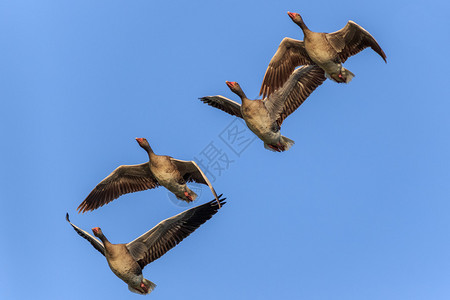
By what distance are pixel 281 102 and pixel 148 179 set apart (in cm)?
395

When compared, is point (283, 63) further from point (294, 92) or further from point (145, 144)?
point (145, 144)

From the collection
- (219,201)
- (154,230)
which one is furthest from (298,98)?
(154,230)

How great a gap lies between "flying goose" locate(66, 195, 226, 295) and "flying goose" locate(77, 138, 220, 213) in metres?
0.68

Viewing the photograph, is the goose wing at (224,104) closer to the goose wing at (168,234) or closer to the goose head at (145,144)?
the goose head at (145,144)

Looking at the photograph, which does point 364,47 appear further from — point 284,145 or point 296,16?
point 284,145

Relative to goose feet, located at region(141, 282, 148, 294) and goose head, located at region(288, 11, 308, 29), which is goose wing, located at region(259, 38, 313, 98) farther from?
goose feet, located at region(141, 282, 148, 294)

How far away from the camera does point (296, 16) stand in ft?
56.1

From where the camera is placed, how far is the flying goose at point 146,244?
16.6m

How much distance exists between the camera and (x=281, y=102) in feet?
59.1

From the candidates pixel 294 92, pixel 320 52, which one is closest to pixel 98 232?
pixel 294 92

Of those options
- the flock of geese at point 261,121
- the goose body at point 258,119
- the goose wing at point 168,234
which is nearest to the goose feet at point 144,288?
the flock of geese at point 261,121

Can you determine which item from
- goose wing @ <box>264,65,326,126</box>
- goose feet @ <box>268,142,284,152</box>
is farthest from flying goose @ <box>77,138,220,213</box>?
goose wing @ <box>264,65,326,126</box>

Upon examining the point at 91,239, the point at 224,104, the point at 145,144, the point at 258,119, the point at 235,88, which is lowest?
the point at 91,239

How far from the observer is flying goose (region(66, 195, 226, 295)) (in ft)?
54.4
